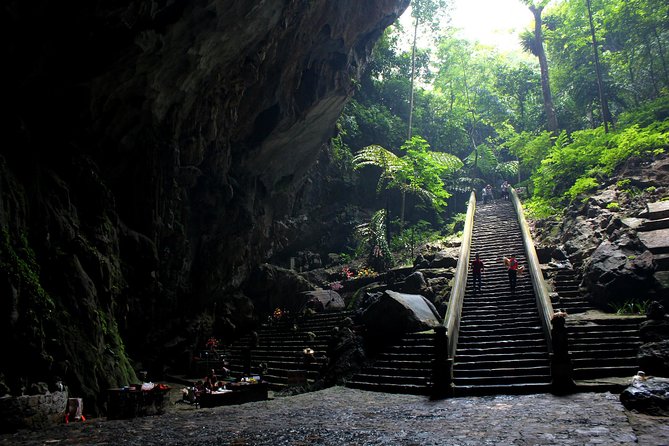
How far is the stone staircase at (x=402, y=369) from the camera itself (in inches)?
456

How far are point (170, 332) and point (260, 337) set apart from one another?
373cm

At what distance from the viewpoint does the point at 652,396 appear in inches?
281

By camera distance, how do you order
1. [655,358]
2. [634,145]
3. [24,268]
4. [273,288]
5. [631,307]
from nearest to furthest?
[655,358] < [24,268] < [631,307] < [634,145] < [273,288]

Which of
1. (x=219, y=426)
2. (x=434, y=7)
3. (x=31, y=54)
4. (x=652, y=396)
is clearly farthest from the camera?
(x=434, y=7)

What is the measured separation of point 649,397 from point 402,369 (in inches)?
242

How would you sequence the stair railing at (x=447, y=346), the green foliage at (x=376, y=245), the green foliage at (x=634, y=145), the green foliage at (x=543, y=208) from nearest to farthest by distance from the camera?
the stair railing at (x=447, y=346)
the green foliage at (x=634, y=145)
the green foliage at (x=543, y=208)
the green foliage at (x=376, y=245)

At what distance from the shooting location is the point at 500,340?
1266 cm

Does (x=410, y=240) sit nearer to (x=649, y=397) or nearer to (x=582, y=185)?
(x=582, y=185)

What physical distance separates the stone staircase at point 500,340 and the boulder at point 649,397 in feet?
8.13

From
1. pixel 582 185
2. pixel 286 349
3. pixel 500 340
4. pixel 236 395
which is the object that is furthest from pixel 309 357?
pixel 582 185

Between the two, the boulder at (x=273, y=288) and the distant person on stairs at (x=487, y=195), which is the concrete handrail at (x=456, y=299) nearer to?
the boulder at (x=273, y=288)

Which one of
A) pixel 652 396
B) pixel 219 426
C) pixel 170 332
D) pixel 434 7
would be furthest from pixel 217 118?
pixel 434 7

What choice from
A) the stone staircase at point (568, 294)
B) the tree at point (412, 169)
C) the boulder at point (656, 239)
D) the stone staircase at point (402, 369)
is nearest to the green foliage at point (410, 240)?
the tree at point (412, 169)

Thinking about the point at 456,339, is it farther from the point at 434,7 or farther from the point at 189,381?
the point at 434,7
